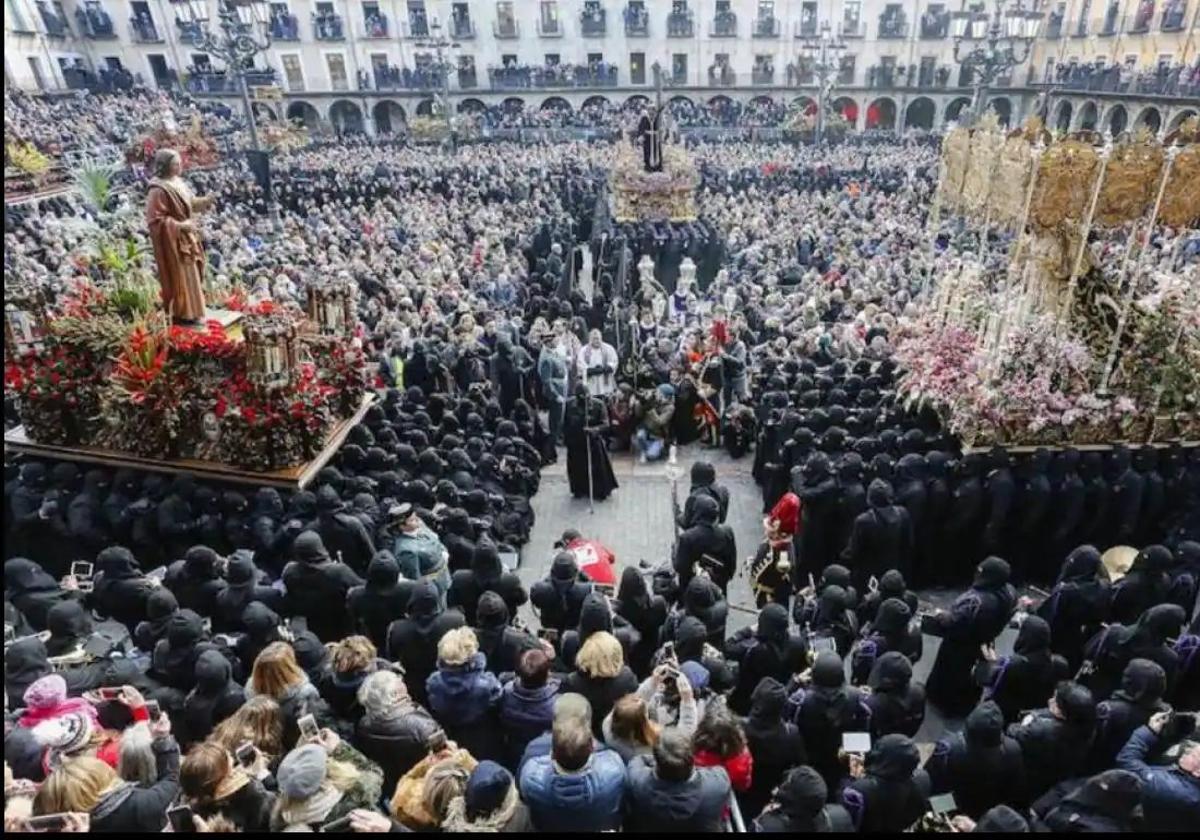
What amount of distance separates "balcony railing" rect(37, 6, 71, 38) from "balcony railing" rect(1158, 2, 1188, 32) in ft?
166

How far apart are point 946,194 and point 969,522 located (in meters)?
4.54

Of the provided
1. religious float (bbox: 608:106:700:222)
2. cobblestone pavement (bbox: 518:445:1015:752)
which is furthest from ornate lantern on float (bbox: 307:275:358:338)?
religious float (bbox: 608:106:700:222)

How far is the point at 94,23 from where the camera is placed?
4041 centimetres

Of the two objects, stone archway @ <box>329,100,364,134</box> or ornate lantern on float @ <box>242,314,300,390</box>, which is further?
stone archway @ <box>329,100,364,134</box>

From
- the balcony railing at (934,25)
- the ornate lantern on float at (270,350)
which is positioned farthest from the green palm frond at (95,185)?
the balcony railing at (934,25)

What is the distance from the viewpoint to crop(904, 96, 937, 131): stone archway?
4348cm

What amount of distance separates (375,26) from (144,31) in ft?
40.1

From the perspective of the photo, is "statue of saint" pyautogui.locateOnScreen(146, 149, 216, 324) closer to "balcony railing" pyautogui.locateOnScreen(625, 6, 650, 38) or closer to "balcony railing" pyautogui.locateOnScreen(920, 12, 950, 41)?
"balcony railing" pyautogui.locateOnScreen(625, 6, 650, 38)

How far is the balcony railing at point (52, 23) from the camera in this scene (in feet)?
127

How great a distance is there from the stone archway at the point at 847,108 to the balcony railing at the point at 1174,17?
53.7ft

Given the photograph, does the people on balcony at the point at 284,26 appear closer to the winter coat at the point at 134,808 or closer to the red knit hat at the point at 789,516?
the red knit hat at the point at 789,516

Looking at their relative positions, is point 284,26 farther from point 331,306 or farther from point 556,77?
point 331,306

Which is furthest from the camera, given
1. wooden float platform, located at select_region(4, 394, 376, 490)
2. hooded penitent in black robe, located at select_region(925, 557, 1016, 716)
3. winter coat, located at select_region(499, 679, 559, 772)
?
wooden float platform, located at select_region(4, 394, 376, 490)

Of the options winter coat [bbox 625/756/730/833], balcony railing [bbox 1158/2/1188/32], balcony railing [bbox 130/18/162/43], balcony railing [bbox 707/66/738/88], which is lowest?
winter coat [bbox 625/756/730/833]
